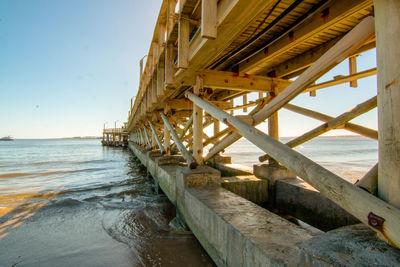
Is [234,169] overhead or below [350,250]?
below

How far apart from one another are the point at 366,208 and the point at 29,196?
910 centimetres

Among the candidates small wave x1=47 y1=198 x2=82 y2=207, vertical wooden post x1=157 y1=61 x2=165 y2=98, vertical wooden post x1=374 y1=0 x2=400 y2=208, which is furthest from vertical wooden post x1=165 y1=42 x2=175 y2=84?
small wave x1=47 y1=198 x2=82 y2=207

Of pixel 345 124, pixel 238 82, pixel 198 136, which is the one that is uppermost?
pixel 238 82

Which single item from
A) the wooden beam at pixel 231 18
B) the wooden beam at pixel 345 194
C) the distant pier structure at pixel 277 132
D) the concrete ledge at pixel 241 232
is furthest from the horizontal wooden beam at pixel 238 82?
the wooden beam at pixel 345 194

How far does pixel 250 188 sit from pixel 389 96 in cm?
336

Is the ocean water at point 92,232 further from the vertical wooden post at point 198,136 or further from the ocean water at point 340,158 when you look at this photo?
the ocean water at point 340,158

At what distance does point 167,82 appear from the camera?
4312 mm

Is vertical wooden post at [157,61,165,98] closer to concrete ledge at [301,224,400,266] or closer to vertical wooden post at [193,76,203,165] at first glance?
vertical wooden post at [193,76,203,165]

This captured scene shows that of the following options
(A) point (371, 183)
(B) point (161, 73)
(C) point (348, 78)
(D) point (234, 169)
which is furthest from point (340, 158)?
(A) point (371, 183)

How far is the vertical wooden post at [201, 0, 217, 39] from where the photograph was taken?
2.27 meters

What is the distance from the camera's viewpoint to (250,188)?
4.27m

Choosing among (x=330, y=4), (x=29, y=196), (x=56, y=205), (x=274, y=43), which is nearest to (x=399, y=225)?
(x=330, y=4)

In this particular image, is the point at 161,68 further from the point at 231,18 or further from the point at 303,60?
the point at 231,18

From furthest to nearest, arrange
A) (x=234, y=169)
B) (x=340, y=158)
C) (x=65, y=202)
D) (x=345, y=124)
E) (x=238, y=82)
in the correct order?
(x=340, y=158) → (x=234, y=169) → (x=65, y=202) → (x=238, y=82) → (x=345, y=124)
